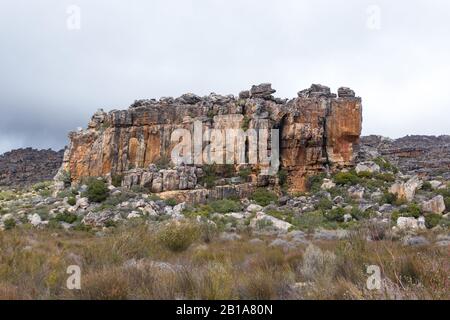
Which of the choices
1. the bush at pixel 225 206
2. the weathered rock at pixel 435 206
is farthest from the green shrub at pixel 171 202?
the weathered rock at pixel 435 206

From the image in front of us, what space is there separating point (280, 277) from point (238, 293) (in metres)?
1.08

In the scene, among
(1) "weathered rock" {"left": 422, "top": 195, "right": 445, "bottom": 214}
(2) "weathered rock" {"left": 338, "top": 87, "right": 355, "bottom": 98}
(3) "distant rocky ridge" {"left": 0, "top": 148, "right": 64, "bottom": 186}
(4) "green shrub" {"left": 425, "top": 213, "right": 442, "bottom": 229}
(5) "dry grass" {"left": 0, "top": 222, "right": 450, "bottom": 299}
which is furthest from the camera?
(3) "distant rocky ridge" {"left": 0, "top": 148, "right": 64, "bottom": 186}

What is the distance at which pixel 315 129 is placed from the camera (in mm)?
34531

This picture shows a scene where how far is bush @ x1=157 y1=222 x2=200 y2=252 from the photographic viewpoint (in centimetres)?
1106

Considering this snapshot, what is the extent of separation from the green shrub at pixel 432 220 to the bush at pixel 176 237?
15.3 metres

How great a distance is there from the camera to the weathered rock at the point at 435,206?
25444 mm

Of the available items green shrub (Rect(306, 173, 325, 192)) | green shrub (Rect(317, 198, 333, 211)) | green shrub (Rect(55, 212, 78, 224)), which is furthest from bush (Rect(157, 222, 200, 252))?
green shrub (Rect(306, 173, 325, 192))

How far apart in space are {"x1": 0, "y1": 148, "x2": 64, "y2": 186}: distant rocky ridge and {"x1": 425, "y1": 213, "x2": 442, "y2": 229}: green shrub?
199ft

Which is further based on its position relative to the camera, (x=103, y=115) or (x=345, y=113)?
(x=103, y=115)

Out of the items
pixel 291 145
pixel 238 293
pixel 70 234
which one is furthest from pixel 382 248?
pixel 291 145

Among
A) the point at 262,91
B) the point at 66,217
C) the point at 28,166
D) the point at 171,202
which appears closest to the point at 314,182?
the point at 262,91

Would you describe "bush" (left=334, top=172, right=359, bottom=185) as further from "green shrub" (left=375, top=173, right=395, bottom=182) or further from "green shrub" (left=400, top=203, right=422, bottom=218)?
"green shrub" (left=400, top=203, right=422, bottom=218)

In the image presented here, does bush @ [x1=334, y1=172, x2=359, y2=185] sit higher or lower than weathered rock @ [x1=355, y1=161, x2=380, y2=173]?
lower
